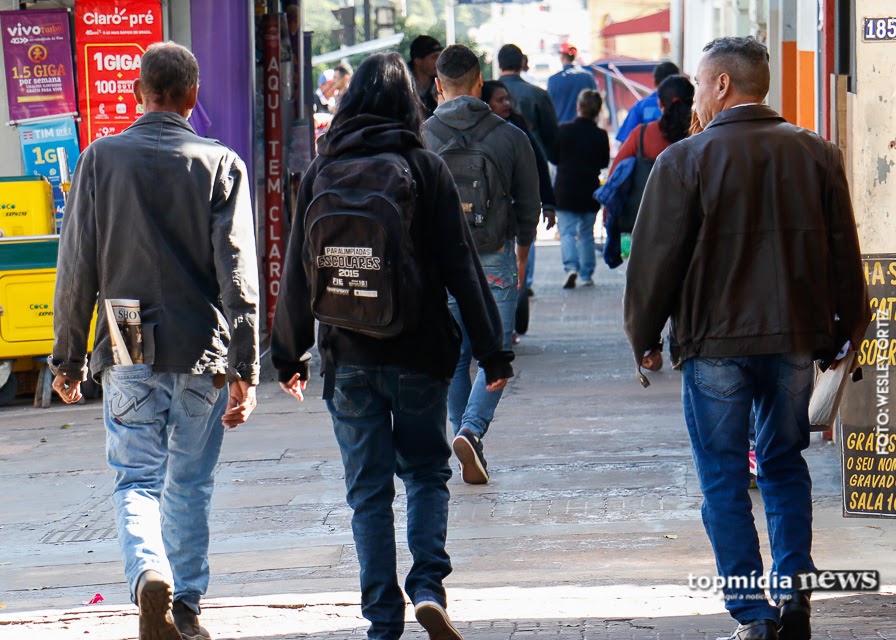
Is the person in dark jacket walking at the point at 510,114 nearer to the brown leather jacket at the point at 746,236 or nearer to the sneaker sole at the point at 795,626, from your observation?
the brown leather jacket at the point at 746,236

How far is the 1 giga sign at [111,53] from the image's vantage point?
386 inches

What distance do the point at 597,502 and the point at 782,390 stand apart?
7.79ft

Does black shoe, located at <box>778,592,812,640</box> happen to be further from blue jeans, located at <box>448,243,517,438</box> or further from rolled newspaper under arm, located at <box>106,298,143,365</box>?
blue jeans, located at <box>448,243,517,438</box>

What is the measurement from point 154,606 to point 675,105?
19.0 ft

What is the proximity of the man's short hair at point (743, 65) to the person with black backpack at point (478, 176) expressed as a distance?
103 inches

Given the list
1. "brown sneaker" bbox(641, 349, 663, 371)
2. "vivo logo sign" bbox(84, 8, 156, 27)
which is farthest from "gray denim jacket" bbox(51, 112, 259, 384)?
"vivo logo sign" bbox(84, 8, 156, 27)

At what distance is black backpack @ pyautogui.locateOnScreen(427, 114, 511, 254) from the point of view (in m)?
7.18

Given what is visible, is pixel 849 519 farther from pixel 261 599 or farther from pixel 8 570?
pixel 8 570

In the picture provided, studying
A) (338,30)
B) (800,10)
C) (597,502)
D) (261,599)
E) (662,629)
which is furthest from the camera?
(338,30)

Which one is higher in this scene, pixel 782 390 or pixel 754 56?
pixel 754 56

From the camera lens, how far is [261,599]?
5398 millimetres

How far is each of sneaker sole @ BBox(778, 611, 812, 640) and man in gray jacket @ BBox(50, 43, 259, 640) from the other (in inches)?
71.0

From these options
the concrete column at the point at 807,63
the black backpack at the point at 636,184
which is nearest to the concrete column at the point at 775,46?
the concrete column at the point at 807,63

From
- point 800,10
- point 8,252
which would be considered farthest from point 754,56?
point 8,252
